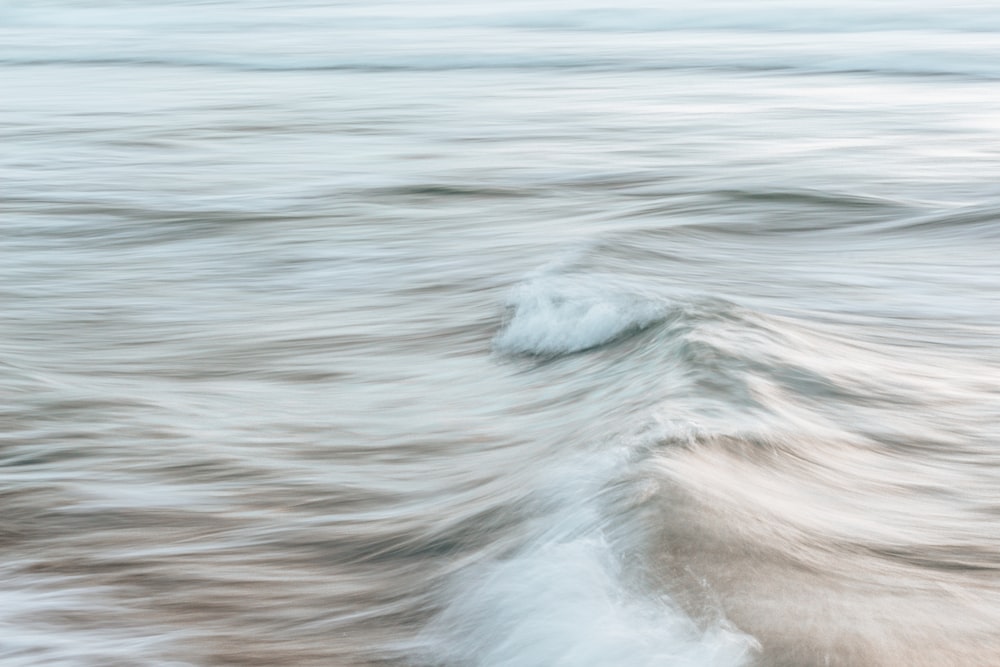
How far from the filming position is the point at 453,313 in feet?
13.8

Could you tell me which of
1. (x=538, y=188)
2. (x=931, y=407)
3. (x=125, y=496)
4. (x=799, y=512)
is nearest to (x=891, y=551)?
(x=799, y=512)

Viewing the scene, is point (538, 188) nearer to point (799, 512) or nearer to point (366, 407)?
point (366, 407)

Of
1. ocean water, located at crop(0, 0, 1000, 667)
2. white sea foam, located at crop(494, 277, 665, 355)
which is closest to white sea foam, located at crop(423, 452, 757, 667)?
ocean water, located at crop(0, 0, 1000, 667)

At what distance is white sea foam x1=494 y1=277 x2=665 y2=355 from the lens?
362 cm

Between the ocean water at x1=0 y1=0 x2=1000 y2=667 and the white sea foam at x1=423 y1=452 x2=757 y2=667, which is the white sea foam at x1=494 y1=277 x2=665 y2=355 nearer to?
the ocean water at x1=0 y1=0 x2=1000 y2=667

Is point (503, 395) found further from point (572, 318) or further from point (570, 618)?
point (570, 618)

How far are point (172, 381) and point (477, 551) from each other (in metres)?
1.55

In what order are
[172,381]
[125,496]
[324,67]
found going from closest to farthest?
[125,496], [172,381], [324,67]

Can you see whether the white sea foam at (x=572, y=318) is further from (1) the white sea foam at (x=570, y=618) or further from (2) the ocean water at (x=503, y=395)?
(1) the white sea foam at (x=570, y=618)

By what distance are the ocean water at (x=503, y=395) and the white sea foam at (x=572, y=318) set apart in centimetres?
2

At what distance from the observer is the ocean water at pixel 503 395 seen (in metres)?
2.06

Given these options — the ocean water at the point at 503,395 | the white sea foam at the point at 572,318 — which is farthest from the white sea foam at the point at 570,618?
the white sea foam at the point at 572,318

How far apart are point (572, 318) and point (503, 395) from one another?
552 mm

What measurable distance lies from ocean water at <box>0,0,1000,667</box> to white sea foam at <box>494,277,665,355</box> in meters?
0.02
